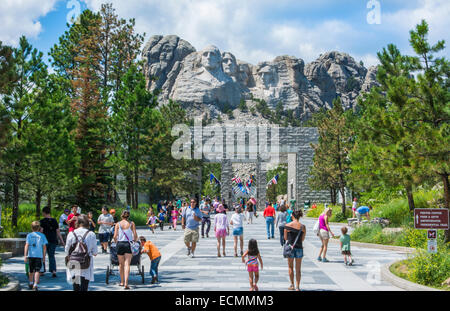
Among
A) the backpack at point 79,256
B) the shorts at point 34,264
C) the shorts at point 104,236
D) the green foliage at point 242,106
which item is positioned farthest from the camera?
the green foliage at point 242,106

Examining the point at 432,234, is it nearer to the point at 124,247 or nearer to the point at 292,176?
the point at 124,247

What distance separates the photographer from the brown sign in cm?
1015

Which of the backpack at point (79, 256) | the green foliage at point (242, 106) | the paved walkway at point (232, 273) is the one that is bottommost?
the paved walkway at point (232, 273)

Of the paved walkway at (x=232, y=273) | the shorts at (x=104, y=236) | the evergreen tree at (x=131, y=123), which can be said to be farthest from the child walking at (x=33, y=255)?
the evergreen tree at (x=131, y=123)

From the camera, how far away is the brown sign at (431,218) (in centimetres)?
1015

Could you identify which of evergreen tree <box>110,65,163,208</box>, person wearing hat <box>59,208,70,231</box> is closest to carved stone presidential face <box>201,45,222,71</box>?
evergreen tree <box>110,65,163,208</box>

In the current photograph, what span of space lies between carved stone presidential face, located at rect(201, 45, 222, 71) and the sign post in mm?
152425

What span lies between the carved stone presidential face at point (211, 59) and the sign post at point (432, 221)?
15243 cm

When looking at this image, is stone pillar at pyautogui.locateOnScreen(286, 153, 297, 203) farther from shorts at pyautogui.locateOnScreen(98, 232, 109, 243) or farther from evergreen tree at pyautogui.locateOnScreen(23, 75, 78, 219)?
shorts at pyautogui.locateOnScreen(98, 232, 109, 243)

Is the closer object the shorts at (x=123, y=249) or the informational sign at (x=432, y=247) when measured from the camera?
the shorts at (x=123, y=249)

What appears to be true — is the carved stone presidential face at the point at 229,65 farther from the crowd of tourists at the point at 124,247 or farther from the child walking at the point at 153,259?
the child walking at the point at 153,259

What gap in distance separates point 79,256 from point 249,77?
16870cm

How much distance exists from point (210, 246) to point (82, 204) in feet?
36.9

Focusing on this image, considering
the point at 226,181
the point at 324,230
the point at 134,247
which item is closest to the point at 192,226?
the point at 324,230
